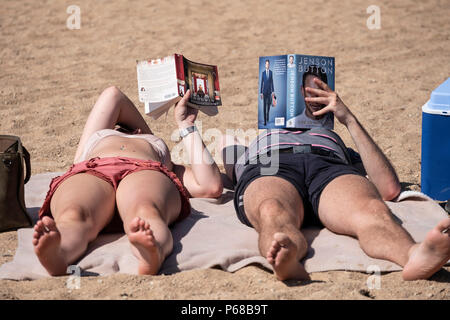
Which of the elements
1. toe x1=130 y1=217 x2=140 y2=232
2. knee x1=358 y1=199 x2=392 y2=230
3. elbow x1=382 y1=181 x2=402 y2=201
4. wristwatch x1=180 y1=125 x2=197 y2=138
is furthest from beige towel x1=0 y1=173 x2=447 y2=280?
wristwatch x1=180 y1=125 x2=197 y2=138

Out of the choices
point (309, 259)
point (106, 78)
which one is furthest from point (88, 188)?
point (106, 78)

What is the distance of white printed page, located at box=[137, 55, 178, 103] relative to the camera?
2955mm

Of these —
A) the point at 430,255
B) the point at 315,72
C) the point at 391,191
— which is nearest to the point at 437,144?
the point at 391,191

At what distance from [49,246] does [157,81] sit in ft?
3.80

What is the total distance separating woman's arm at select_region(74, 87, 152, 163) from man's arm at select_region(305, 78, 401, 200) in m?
1.04

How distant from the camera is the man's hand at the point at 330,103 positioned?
2824mm

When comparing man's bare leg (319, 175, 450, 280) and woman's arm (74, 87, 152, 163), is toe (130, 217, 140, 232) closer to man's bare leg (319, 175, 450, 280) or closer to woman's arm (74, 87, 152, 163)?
man's bare leg (319, 175, 450, 280)

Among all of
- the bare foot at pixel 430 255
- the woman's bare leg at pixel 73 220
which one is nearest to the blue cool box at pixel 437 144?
the bare foot at pixel 430 255

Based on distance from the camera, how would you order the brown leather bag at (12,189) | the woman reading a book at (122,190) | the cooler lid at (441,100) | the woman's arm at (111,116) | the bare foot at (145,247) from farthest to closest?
the woman's arm at (111,116) → the cooler lid at (441,100) → the brown leather bag at (12,189) → the woman reading a book at (122,190) → the bare foot at (145,247)

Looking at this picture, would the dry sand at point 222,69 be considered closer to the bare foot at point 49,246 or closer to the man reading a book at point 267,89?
the bare foot at point 49,246

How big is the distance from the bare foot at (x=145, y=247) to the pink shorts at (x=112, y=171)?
482mm

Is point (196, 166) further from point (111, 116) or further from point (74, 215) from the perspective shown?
point (74, 215)

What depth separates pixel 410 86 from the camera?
5066mm

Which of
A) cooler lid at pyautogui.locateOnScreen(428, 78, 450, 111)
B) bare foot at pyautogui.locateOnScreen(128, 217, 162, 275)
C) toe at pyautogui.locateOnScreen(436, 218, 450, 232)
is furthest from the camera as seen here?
cooler lid at pyautogui.locateOnScreen(428, 78, 450, 111)
